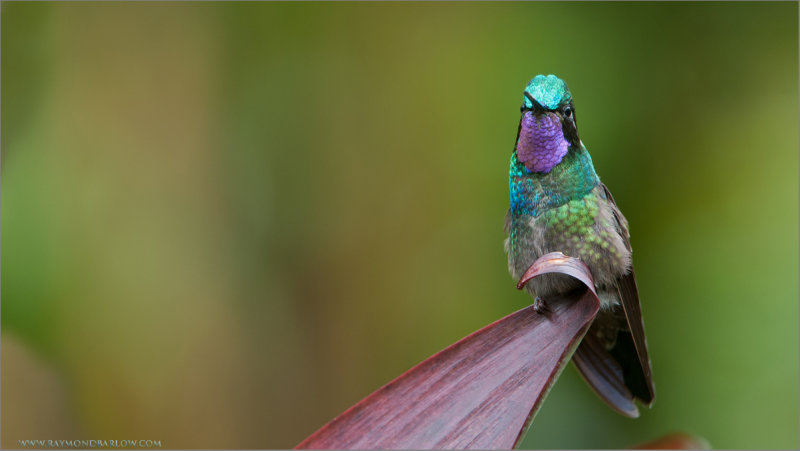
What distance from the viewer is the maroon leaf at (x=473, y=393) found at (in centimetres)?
59

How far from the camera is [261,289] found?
2.61 meters

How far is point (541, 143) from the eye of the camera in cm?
102

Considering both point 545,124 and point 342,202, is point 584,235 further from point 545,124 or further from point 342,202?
point 342,202

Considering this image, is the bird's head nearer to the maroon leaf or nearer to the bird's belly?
the bird's belly

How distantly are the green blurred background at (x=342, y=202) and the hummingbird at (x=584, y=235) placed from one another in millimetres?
1328

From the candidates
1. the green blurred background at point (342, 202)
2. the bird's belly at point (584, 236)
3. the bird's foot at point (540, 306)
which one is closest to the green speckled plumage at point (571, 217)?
the bird's belly at point (584, 236)

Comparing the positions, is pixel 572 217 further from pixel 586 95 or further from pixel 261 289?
pixel 261 289

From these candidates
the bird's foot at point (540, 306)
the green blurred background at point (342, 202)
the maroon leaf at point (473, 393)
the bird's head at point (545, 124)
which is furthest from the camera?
the green blurred background at point (342, 202)

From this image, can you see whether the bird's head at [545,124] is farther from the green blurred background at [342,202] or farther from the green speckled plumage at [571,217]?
the green blurred background at [342,202]

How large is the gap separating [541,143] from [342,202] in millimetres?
1754

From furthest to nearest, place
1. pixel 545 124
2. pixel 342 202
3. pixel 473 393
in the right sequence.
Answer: pixel 342 202 → pixel 545 124 → pixel 473 393

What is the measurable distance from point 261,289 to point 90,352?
0.68 m

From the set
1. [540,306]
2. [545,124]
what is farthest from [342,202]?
[540,306]

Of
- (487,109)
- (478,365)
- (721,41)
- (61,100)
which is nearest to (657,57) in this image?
(721,41)
